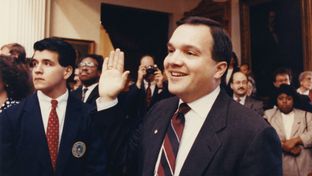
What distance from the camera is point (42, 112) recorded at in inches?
111

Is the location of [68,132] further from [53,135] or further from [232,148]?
[232,148]

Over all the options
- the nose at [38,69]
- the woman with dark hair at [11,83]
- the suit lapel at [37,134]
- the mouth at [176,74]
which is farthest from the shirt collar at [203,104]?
the woman with dark hair at [11,83]

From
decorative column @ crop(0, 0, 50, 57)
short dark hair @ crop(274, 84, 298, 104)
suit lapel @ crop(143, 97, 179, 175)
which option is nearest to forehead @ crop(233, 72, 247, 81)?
short dark hair @ crop(274, 84, 298, 104)

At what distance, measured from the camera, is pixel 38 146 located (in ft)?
8.47

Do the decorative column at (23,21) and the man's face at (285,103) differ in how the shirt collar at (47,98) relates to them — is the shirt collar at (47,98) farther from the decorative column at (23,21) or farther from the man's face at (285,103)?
the decorative column at (23,21)

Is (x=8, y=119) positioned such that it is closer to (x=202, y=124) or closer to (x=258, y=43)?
(x=202, y=124)

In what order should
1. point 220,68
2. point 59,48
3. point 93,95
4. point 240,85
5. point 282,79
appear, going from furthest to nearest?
point 282,79 → point 240,85 → point 93,95 → point 59,48 → point 220,68

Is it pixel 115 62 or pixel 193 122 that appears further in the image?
pixel 115 62

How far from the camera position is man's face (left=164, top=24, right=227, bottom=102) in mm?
1854

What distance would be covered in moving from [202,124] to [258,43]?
7294mm

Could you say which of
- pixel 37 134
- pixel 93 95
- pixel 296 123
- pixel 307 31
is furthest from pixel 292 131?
pixel 37 134

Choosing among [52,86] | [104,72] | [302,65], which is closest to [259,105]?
[302,65]

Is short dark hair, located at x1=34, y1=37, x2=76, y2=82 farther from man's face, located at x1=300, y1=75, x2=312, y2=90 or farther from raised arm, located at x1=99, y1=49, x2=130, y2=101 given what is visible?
man's face, located at x1=300, y1=75, x2=312, y2=90

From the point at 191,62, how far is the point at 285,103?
149 inches
